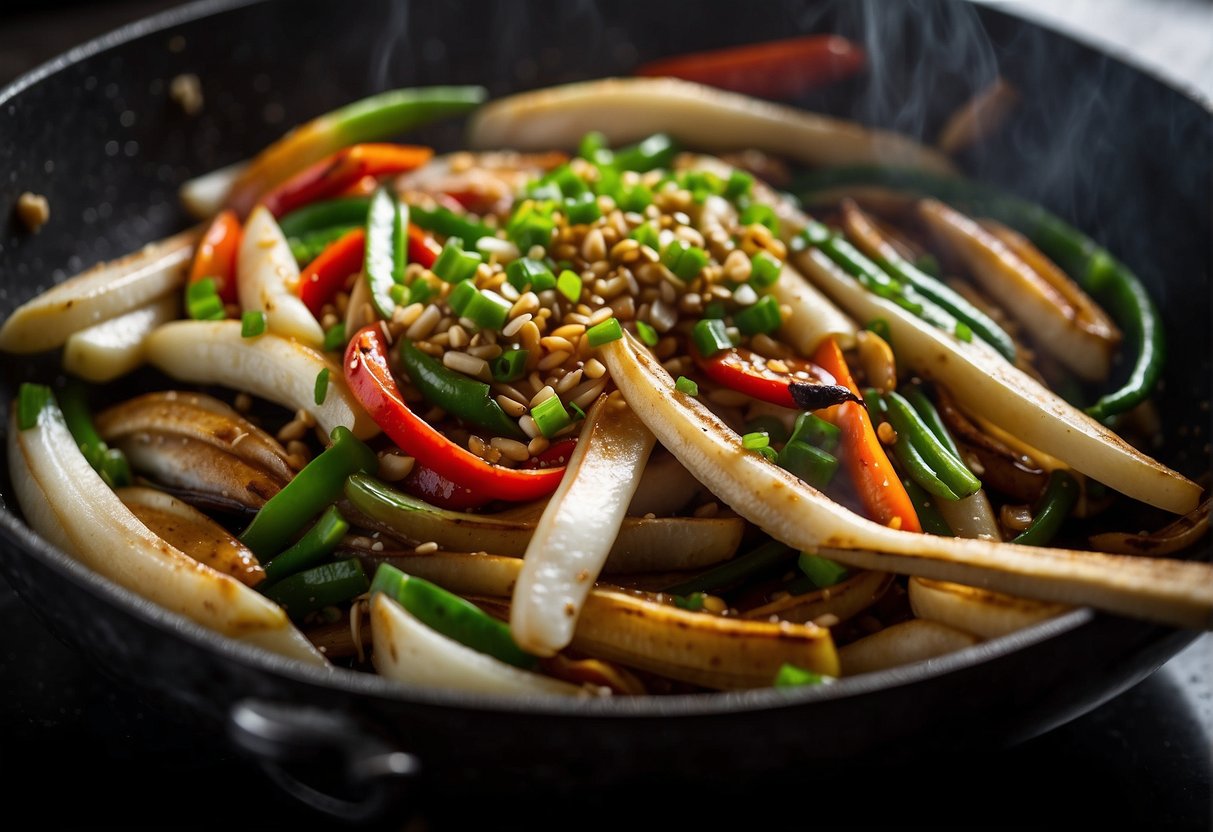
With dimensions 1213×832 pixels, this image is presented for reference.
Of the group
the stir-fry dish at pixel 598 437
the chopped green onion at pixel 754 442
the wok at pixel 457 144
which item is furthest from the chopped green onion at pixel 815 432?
the wok at pixel 457 144

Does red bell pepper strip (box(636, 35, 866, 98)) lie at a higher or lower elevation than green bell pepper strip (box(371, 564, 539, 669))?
higher

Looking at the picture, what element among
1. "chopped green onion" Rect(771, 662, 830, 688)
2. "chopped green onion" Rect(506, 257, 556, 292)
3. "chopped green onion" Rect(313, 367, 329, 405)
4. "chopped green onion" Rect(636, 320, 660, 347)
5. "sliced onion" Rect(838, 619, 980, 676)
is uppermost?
"chopped green onion" Rect(506, 257, 556, 292)

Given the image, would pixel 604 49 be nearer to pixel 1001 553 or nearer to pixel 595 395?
pixel 595 395

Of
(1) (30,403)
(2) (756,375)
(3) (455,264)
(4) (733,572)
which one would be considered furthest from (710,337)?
(1) (30,403)

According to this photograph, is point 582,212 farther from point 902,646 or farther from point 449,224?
point 902,646

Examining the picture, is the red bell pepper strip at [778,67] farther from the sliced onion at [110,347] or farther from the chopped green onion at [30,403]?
the chopped green onion at [30,403]

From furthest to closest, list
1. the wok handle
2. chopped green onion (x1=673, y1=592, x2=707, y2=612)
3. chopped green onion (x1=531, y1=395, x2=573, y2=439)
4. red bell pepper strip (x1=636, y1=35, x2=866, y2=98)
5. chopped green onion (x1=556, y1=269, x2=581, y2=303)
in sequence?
1. red bell pepper strip (x1=636, y1=35, x2=866, y2=98)
2. chopped green onion (x1=556, y1=269, x2=581, y2=303)
3. chopped green onion (x1=531, y1=395, x2=573, y2=439)
4. chopped green onion (x1=673, y1=592, x2=707, y2=612)
5. the wok handle

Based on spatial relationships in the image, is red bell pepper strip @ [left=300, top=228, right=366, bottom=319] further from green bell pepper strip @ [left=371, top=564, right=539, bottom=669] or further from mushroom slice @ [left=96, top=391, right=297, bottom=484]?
green bell pepper strip @ [left=371, top=564, right=539, bottom=669]

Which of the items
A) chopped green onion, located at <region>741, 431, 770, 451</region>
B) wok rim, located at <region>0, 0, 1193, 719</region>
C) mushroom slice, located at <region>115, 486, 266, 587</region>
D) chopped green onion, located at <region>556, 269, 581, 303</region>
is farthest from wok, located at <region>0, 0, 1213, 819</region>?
chopped green onion, located at <region>556, 269, 581, 303</region>
